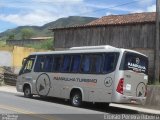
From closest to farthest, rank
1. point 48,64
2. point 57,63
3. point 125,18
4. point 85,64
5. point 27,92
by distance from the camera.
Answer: point 85,64, point 57,63, point 48,64, point 27,92, point 125,18

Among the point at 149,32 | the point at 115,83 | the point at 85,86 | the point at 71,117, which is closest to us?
the point at 71,117

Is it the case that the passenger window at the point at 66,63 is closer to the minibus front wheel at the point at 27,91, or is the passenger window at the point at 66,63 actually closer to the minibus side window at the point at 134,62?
the minibus front wheel at the point at 27,91

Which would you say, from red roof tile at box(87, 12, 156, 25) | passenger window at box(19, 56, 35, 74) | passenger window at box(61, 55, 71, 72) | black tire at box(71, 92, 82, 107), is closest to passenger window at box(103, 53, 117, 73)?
black tire at box(71, 92, 82, 107)

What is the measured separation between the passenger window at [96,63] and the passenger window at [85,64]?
0.96ft

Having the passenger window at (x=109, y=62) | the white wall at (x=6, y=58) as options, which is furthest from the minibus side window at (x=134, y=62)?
the white wall at (x=6, y=58)

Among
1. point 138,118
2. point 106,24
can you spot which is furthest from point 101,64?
point 106,24

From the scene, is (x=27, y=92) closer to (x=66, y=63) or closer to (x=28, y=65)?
(x=28, y=65)

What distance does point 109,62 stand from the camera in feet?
66.2

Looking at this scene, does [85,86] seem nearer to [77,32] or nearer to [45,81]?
[45,81]

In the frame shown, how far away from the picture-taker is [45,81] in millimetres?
24016

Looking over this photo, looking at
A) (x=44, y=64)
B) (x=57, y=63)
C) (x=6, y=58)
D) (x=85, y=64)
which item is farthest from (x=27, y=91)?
(x=6, y=58)

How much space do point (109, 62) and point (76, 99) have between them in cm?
288

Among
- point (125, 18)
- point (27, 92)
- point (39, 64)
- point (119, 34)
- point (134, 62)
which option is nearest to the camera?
point (134, 62)

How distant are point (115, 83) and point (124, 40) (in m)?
14.2
